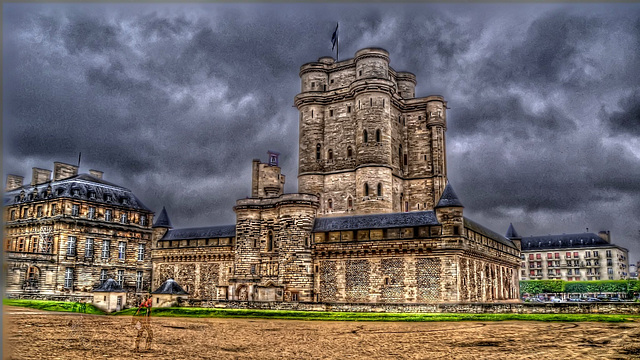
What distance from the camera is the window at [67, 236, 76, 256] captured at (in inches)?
1800

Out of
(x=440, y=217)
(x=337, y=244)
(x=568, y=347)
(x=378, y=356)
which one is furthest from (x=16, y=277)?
(x=568, y=347)

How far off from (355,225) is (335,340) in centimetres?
2176

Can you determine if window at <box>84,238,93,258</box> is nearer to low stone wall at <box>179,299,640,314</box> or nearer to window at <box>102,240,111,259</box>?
window at <box>102,240,111,259</box>

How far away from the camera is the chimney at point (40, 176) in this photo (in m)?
46.5

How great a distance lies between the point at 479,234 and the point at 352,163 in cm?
1553

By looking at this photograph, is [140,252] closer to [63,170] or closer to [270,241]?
[63,170]

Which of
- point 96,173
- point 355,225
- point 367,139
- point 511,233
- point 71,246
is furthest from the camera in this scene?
point 511,233

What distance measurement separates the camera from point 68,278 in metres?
45.7

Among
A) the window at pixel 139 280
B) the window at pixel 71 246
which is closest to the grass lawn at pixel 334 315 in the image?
the window at pixel 71 246

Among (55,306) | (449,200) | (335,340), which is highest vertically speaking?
(449,200)

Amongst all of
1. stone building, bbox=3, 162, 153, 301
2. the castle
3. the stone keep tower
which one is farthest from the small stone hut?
the stone keep tower

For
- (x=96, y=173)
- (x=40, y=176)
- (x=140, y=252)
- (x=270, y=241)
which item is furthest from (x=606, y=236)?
(x=40, y=176)

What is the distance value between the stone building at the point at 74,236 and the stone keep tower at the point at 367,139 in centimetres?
1763

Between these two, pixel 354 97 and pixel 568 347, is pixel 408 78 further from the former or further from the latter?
pixel 568 347
